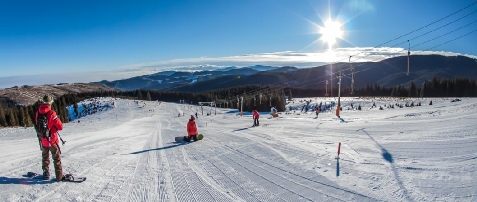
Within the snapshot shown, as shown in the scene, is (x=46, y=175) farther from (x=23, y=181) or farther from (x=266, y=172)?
(x=266, y=172)

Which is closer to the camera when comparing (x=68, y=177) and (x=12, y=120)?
(x=68, y=177)

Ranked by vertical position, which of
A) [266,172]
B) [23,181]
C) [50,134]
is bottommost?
[266,172]

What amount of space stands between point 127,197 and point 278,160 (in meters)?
5.25

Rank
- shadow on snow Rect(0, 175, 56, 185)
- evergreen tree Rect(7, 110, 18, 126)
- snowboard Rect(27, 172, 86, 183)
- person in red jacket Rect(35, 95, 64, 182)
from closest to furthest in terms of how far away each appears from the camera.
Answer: person in red jacket Rect(35, 95, 64, 182) → shadow on snow Rect(0, 175, 56, 185) → snowboard Rect(27, 172, 86, 183) → evergreen tree Rect(7, 110, 18, 126)

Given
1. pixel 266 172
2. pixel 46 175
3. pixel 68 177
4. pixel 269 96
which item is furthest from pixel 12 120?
pixel 266 172

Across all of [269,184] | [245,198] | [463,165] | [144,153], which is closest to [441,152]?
[463,165]

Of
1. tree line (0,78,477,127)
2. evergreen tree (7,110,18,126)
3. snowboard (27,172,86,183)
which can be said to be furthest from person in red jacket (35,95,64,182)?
evergreen tree (7,110,18,126)

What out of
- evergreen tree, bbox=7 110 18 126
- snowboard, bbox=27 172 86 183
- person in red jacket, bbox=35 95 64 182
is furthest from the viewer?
evergreen tree, bbox=7 110 18 126

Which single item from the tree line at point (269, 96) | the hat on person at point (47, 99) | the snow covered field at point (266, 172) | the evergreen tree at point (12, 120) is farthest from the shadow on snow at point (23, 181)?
the evergreen tree at point (12, 120)

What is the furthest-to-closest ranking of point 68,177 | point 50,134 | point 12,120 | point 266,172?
point 12,120
point 266,172
point 68,177
point 50,134

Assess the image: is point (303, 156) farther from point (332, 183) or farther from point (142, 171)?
point (142, 171)

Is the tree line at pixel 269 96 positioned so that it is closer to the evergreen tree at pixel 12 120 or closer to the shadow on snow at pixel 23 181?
the evergreen tree at pixel 12 120

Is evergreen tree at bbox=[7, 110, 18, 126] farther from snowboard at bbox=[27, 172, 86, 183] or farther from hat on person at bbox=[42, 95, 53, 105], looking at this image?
hat on person at bbox=[42, 95, 53, 105]

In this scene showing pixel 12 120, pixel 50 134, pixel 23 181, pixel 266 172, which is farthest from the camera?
pixel 12 120
